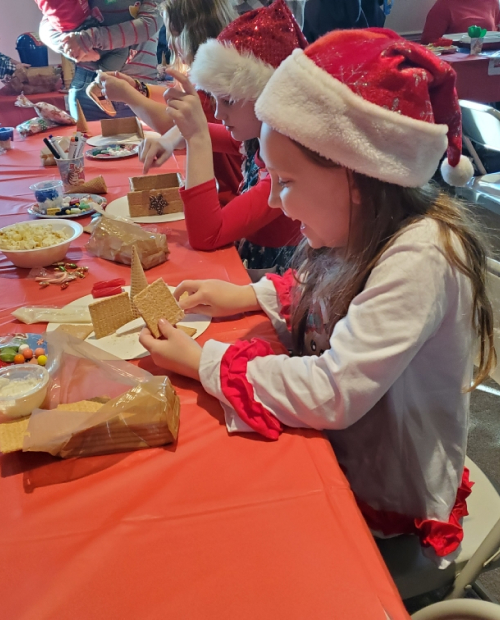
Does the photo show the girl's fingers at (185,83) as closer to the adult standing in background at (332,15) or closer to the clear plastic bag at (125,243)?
the clear plastic bag at (125,243)

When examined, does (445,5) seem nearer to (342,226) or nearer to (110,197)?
(110,197)

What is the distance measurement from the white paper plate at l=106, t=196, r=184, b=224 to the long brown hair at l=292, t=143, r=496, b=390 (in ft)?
2.59

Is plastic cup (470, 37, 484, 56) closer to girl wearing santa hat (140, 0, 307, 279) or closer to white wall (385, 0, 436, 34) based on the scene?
white wall (385, 0, 436, 34)

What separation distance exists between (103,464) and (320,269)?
536 millimetres

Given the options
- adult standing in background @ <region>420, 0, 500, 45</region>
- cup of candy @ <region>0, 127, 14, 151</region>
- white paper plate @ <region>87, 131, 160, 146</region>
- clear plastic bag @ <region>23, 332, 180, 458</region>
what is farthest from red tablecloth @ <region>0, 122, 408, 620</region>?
adult standing in background @ <region>420, 0, 500, 45</region>

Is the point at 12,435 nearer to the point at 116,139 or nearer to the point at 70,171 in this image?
the point at 70,171

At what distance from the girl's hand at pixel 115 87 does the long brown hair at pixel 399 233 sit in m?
1.31

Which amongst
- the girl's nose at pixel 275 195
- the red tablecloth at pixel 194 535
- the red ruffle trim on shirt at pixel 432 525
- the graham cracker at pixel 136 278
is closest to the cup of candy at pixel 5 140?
the graham cracker at pixel 136 278

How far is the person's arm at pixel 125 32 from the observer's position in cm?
297

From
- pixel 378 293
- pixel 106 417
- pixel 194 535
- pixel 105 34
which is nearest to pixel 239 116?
pixel 378 293

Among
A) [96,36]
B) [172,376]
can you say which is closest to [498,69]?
[96,36]

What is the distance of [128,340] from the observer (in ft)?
3.18

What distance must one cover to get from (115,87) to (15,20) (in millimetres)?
3726

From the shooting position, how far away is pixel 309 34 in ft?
13.1
